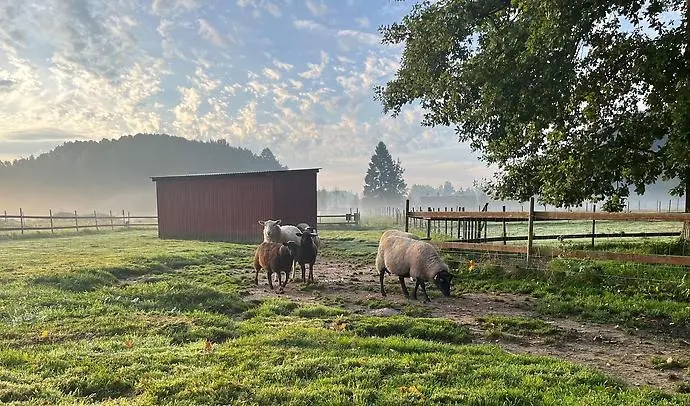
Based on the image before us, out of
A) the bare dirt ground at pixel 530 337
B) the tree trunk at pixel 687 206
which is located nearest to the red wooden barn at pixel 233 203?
the bare dirt ground at pixel 530 337

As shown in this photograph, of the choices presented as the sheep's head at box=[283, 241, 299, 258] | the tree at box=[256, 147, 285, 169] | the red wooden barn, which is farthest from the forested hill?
the sheep's head at box=[283, 241, 299, 258]

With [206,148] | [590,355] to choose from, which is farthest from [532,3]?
[206,148]

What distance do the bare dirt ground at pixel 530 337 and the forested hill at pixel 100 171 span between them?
340ft

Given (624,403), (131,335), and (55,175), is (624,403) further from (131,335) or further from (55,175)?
(55,175)

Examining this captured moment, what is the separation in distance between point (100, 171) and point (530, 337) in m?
137

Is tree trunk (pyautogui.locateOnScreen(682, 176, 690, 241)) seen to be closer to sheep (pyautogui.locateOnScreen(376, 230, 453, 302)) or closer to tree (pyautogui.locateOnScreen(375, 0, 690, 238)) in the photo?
tree (pyautogui.locateOnScreen(375, 0, 690, 238))

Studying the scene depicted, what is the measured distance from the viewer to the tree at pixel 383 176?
293ft

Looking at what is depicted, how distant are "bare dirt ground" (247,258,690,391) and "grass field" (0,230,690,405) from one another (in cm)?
36

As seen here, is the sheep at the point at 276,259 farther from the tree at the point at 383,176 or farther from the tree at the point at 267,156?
the tree at the point at 267,156

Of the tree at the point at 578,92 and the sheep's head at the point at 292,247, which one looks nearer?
the tree at the point at 578,92

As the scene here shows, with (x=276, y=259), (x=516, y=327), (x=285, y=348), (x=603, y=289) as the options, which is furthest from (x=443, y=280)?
(x=285, y=348)

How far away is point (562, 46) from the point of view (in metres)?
9.54

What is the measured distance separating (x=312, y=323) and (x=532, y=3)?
795cm

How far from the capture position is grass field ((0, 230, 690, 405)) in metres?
4.24
